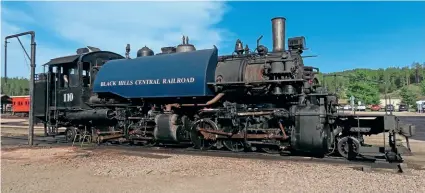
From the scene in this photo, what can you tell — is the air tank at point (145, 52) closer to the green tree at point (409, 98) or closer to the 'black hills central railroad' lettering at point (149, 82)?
the 'black hills central railroad' lettering at point (149, 82)

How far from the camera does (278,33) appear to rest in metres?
11.6

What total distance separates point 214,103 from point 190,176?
425cm

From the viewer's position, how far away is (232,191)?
6.64 metres

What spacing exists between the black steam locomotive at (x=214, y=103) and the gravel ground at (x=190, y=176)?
132 cm

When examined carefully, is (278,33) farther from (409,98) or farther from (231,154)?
(409,98)

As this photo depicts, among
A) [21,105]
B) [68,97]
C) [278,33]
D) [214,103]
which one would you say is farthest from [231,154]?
[21,105]

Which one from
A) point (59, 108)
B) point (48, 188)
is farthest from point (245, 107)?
point (59, 108)

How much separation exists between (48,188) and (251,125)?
620cm

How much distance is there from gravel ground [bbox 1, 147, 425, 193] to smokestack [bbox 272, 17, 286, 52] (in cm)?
387

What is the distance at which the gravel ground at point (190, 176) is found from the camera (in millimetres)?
6883

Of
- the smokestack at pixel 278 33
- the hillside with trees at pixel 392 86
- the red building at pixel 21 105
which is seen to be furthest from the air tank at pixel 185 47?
the hillside with trees at pixel 392 86

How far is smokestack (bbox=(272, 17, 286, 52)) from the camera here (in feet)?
37.9

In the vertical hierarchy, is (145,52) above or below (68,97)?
above

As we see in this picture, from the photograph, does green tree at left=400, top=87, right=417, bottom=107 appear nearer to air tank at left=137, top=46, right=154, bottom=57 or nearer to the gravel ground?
air tank at left=137, top=46, right=154, bottom=57
